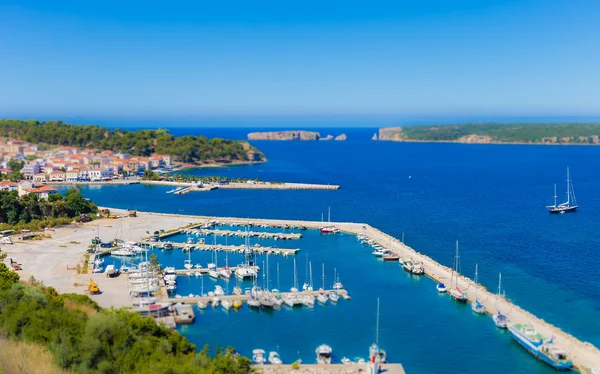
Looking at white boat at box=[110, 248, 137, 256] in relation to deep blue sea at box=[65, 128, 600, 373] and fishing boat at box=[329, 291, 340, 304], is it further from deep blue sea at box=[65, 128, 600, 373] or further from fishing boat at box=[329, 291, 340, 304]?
fishing boat at box=[329, 291, 340, 304]

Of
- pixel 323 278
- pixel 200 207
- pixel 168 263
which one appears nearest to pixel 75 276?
pixel 168 263

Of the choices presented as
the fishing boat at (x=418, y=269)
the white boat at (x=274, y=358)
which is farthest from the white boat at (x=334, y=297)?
the white boat at (x=274, y=358)

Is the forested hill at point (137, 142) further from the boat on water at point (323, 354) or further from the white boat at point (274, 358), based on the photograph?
the boat on water at point (323, 354)

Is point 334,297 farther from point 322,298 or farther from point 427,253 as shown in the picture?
point 427,253

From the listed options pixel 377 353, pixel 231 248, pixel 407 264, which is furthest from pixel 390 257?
pixel 377 353

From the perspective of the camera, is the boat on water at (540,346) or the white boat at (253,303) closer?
the boat on water at (540,346)
